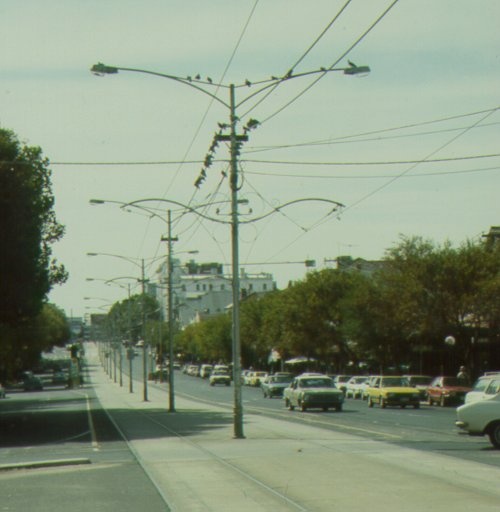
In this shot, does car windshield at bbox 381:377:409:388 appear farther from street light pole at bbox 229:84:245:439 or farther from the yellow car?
street light pole at bbox 229:84:245:439

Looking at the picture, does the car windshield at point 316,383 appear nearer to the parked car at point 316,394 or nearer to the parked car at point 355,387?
the parked car at point 316,394

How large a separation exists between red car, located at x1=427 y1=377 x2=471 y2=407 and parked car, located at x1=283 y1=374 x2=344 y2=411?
6889mm

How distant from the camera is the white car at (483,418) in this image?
84.0 feet

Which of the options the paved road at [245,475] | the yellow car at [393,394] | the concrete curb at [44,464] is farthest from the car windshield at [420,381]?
the concrete curb at [44,464]

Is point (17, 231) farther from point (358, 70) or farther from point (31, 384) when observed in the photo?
point (31, 384)

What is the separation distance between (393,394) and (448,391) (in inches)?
112

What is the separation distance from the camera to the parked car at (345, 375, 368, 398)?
70.1 meters

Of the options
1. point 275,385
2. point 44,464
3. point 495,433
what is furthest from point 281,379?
point 44,464

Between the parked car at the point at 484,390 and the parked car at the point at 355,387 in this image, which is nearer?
the parked car at the point at 484,390

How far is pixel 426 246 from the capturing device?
7006cm

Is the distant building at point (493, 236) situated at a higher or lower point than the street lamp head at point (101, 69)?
higher

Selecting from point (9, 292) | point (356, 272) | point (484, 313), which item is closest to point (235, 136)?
Result: point (9, 292)

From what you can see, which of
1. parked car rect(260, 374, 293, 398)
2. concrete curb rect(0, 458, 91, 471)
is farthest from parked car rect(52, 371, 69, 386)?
concrete curb rect(0, 458, 91, 471)

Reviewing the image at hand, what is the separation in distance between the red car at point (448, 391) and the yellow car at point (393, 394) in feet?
4.92
